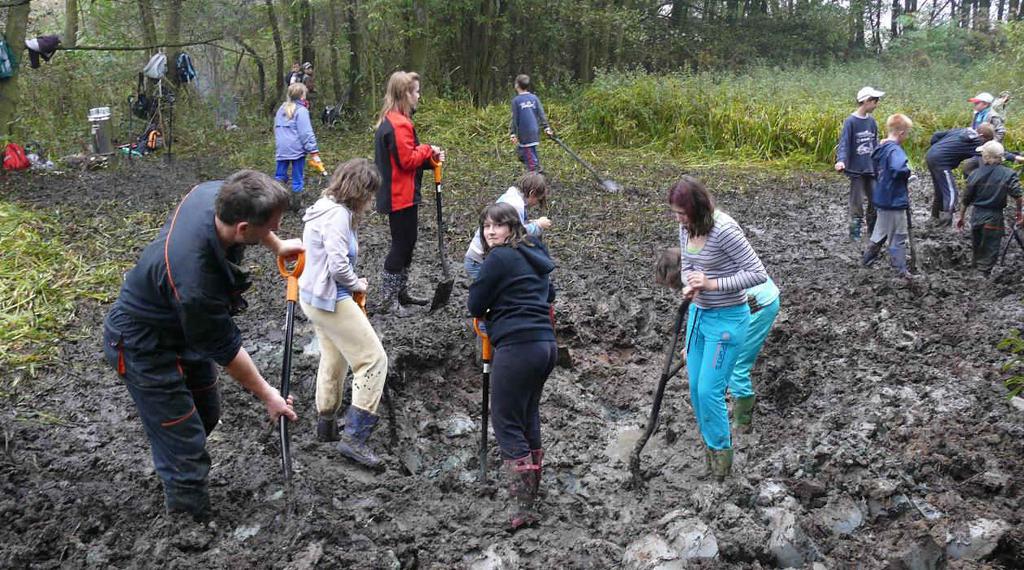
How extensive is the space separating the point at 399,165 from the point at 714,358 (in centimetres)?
A: 318

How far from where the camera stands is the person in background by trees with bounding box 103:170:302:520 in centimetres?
342

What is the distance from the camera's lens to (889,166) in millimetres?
7941

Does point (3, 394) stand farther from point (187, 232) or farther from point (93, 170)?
point (93, 170)

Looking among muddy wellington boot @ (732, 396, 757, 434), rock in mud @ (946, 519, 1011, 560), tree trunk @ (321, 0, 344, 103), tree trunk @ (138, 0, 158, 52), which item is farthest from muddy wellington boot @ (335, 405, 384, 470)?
tree trunk @ (321, 0, 344, 103)

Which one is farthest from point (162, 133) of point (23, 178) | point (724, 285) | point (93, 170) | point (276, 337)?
point (724, 285)

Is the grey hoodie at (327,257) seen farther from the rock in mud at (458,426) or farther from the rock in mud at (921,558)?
the rock in mud at (921,558)

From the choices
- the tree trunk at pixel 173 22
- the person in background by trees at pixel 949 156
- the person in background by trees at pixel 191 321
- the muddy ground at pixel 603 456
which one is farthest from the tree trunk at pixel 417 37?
the person in background by trees at pixel 191 321

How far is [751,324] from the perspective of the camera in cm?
526

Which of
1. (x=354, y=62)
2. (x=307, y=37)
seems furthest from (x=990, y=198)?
(x=307, y=37)

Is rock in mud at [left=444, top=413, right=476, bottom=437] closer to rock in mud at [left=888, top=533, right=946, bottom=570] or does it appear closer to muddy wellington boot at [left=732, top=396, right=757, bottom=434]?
muddy wellington boot at [left=732, top=396, right=757, bottom=434]

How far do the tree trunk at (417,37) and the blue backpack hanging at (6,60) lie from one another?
736 cm

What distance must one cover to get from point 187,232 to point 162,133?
1344 cm

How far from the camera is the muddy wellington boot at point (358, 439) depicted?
197 inches

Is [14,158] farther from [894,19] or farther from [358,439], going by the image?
[894,19]
